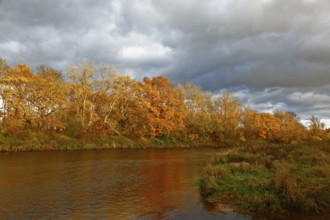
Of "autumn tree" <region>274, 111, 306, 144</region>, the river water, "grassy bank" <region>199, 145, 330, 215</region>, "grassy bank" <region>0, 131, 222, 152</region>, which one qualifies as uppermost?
"autumn tree" <region>274, 111, 306, 144</region>

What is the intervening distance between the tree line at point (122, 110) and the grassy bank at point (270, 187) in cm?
3499

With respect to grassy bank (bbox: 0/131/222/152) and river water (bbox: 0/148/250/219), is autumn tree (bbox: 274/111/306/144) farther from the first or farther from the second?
river water (bbox: 0/148/250/219)

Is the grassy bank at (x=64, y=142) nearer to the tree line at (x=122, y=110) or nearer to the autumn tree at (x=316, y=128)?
the tree line at (x=122, y=110)

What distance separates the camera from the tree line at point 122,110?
44.1 m

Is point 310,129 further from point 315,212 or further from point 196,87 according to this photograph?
point 315,212

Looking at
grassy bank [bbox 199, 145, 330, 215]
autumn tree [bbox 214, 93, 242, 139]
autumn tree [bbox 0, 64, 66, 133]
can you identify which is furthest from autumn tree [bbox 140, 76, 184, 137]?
grassy bank [bbox 199, 145, 330, 215]

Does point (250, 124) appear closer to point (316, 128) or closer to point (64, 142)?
point (316, 128)

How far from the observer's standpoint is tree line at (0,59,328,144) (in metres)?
44.1

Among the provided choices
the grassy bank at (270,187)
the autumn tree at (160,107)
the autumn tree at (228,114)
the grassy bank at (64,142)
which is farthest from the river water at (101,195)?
the autumn tree at (228,114)

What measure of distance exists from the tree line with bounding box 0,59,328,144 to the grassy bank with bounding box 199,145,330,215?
34991 mm

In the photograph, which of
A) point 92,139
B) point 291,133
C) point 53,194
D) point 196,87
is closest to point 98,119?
point 92,139

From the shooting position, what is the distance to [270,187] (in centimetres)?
1234

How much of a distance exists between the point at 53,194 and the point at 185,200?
6.90 m

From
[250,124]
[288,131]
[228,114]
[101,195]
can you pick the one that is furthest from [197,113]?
[101,195]
